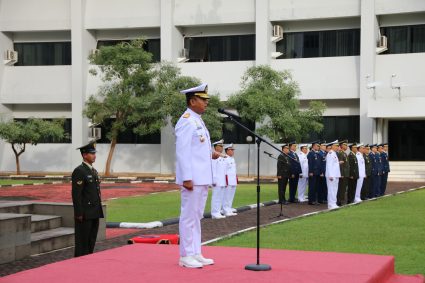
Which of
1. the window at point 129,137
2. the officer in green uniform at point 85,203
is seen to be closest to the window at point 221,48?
the window at point 129,137

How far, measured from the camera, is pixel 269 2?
1417 inches

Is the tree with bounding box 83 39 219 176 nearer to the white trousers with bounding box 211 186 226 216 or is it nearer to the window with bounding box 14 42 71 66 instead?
the window with bounding box 14 42 71 66

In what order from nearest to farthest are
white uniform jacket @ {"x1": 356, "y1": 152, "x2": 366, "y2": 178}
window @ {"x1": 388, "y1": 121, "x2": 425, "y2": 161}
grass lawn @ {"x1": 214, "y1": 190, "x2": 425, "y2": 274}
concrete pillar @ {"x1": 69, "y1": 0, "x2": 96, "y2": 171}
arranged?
grass lawn @ {"x1": 214, "y1": 190, "x2": 425, "y2": 274}, white uniform jacket @ {"x1": 356, "y1": 152, "x2": 366, "y2": 178}, window @ {"x1": 388, "y1": 121, "x2": 425, "y2": 161}, concrete pillar @ {"x1": 69, "y1": 0, "x2": 96, "y2": 171}

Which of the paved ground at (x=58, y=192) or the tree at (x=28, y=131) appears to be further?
the tree at (x=28, y=131)

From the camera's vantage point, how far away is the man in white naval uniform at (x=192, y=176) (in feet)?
24.9

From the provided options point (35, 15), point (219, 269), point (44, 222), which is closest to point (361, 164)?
point (44, 222)

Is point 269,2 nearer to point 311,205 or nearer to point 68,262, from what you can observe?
point 311,205

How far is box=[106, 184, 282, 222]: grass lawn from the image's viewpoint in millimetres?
16230

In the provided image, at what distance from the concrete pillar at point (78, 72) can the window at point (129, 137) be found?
3.46ft

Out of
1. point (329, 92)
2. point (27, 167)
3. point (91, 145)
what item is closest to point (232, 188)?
point (91, 145)

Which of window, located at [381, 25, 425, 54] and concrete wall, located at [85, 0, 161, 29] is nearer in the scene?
window, located at [381, 25, 425, 54]

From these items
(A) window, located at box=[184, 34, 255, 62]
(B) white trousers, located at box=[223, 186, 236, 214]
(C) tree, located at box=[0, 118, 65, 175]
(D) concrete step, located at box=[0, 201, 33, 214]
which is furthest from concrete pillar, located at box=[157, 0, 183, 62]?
(D) concrete step, located at box=[0, 201, 33, 214]

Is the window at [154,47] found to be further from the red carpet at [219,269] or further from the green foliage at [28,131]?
the red carpet at [219,269]

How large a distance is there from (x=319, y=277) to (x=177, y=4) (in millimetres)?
31868
